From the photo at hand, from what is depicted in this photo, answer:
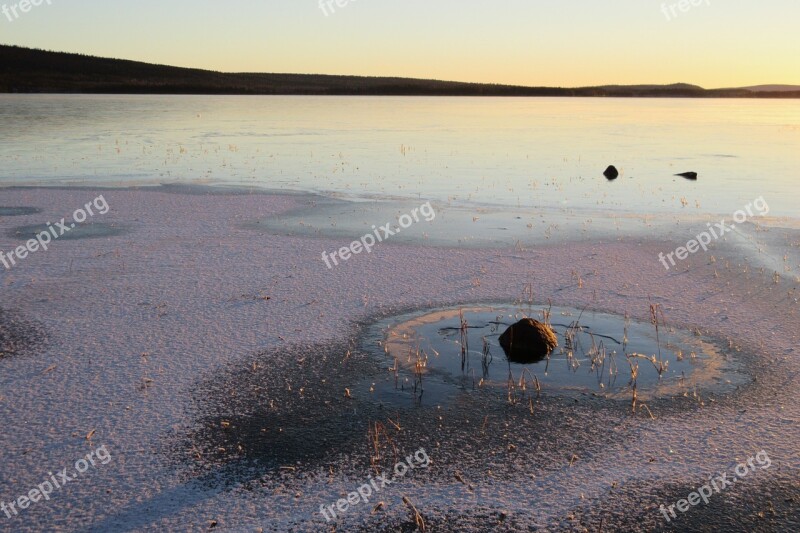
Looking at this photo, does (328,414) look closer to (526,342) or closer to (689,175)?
(526,342)

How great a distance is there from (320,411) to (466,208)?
10.8 meters

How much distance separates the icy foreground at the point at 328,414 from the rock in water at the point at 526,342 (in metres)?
0.98

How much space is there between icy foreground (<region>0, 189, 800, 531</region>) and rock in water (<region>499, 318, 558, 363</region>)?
0.98 metres

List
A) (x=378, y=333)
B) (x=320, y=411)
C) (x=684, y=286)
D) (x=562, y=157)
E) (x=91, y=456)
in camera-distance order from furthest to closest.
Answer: (x=562, y=157)
(x=684, y=286)
(x=378, y=333)
(x=320, y=411)
(x=91, y=456)

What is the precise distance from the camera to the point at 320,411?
19.5 ft

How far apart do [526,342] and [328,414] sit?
7.27 ft

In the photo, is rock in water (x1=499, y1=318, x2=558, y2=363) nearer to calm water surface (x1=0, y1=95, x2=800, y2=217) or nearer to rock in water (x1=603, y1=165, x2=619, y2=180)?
calm water surface (x1=0, y1=95, x2=800, y2=217)

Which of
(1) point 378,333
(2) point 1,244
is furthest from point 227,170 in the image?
(1) point 378,333

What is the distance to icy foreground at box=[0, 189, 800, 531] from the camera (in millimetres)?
4652

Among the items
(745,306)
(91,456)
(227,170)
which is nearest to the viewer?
(91,456)

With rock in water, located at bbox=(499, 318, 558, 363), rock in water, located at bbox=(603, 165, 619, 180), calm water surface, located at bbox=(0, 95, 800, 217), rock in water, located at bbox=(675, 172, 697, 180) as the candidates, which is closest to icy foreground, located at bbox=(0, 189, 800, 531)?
rock in water, located at bbox=(499, 318, 558, 363)

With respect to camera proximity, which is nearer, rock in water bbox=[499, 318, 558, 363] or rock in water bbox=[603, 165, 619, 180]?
rock in water bbox=[499, 318, 558, 363]

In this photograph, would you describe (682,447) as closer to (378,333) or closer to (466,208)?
(378,333)

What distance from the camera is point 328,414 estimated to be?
19.4ft
